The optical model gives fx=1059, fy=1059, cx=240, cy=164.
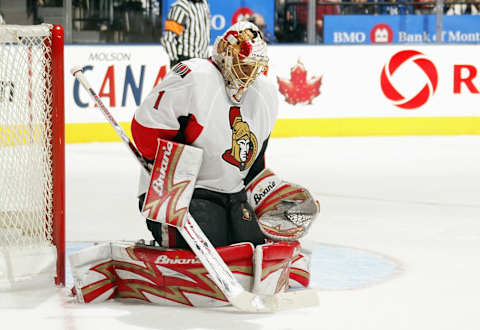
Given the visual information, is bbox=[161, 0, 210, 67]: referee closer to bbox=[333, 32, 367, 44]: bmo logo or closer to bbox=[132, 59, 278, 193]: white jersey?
bbox=[333, 32, 367, 44]: bmo logo

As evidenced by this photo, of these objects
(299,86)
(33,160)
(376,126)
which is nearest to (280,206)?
(33,160)

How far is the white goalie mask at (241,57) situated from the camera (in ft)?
9.59

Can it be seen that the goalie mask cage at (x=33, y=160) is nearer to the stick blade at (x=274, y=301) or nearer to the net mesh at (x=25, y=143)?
the net mesh at (x=25, y=143)

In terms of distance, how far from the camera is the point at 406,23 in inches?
328

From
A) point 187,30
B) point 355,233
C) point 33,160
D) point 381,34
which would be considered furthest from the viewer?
point 381,34

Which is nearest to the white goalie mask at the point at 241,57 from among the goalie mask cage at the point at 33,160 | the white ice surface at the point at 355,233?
the goalie mask cage at the point at 33,160

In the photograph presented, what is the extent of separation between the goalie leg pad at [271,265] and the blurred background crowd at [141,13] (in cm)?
484

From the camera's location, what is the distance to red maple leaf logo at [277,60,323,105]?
784 centimetres

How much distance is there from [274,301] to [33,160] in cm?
86

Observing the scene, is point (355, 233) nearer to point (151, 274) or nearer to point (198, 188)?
point (198, 188)

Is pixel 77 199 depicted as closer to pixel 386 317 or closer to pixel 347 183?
pixel 347 183

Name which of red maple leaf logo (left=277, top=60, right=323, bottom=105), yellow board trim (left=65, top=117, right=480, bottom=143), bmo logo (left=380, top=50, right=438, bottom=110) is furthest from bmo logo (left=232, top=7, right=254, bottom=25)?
bmo logo (left=380, top=50, right=438, bottom=110)

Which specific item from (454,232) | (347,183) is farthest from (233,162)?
Answer: (347,183)

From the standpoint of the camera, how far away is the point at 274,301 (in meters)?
2.77
